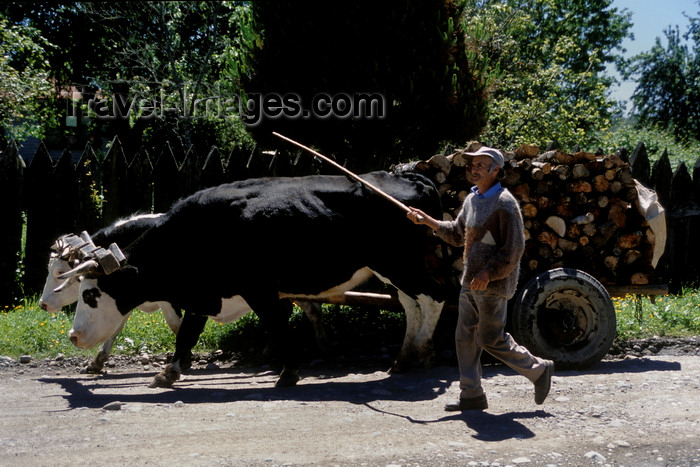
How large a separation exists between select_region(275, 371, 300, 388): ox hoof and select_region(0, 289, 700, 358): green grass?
1505 millimetres

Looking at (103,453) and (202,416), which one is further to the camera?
(202,416)

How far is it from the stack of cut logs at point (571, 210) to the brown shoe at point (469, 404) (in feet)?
5.85

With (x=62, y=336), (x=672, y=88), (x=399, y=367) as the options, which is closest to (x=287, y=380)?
(x=399, y=367)

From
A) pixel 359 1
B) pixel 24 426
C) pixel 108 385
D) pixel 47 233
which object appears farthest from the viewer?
pixel 359 1

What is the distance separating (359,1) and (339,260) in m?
5.45

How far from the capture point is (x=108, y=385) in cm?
648

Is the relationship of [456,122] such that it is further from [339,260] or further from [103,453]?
[103,453]

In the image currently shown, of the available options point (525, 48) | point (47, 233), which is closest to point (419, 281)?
point (47, 233)

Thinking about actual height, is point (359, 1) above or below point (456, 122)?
above

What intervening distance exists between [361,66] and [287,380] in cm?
580

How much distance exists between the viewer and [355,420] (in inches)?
197

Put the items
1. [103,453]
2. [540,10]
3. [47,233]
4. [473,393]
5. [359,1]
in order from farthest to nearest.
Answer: [540,10], [359,1], [47,233], [473,393], [103,453]

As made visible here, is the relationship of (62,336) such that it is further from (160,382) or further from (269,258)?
(269,258)

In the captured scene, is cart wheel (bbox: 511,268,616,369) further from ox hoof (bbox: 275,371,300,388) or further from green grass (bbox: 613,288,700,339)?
ox hoof (bbox: 275,371,300,388)
